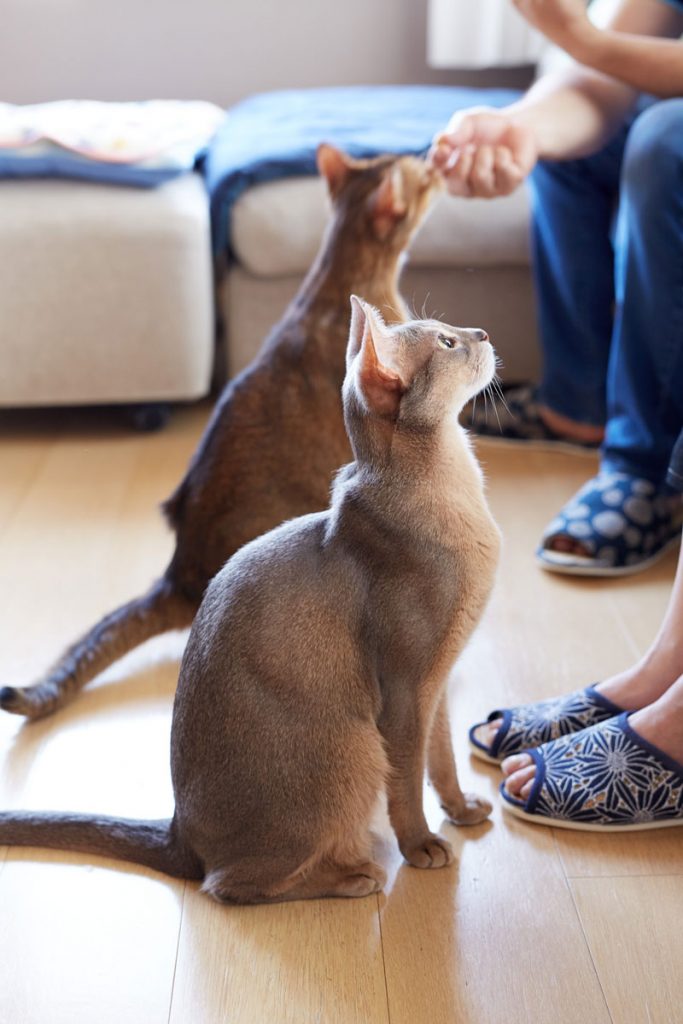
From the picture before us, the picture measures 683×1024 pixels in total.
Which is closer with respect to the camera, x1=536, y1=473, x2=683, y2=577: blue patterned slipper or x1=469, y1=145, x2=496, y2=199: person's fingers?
x1=469, y1=145, x2=496, y2=199: person's fingers

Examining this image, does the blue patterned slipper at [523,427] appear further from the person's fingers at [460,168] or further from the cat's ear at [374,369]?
the cat's ear at [374,369]

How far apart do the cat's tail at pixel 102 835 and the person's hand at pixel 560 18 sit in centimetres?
144

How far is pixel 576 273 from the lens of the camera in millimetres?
2441

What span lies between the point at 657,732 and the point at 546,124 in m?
1.25

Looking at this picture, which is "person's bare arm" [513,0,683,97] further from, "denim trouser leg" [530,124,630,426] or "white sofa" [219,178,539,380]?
"white sofa" [219,178,539,380]

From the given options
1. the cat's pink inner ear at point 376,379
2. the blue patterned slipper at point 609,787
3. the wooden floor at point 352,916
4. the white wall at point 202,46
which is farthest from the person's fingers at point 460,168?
the white wall at point 202,46

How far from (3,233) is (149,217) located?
12.7 inches

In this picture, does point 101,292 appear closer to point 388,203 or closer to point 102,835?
point 388,203

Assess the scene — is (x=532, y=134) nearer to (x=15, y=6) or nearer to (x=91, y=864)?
(x=91, y=864)

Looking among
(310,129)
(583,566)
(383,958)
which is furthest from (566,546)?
(310,129)

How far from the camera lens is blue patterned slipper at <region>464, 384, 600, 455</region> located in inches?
101

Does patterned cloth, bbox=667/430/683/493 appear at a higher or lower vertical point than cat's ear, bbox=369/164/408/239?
lower

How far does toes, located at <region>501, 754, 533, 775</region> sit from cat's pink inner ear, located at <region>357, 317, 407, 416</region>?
537 millimetres

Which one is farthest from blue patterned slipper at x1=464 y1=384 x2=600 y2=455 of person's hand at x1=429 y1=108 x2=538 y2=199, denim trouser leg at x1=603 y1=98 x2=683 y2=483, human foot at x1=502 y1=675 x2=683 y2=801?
human foot at x1=502 y1=675 x2=683 y2=801
